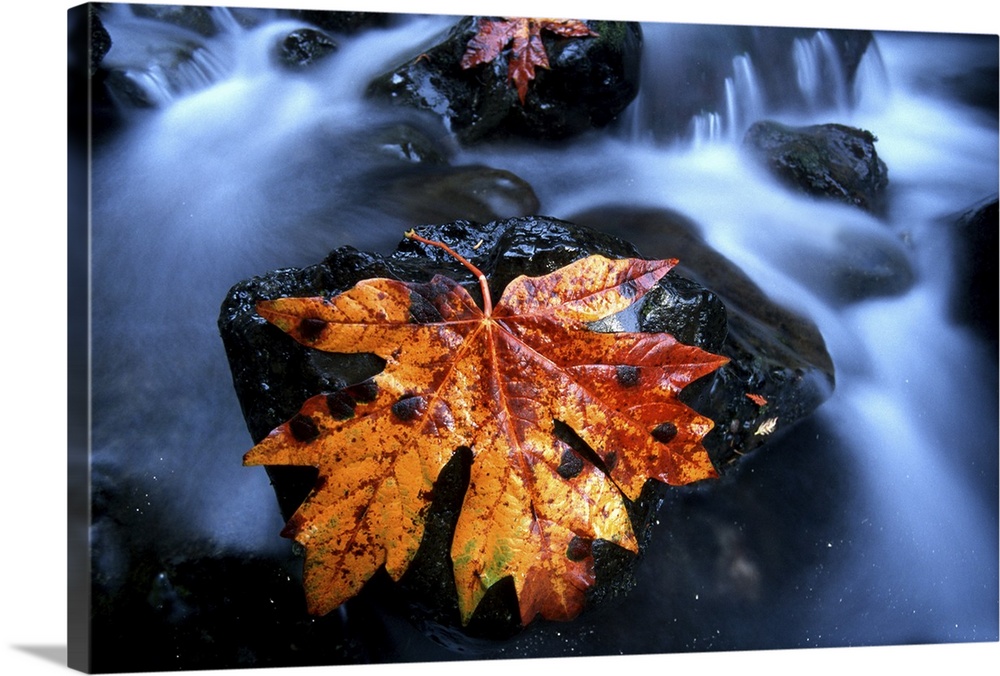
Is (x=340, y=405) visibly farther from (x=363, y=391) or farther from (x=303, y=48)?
(x=303, y=48)

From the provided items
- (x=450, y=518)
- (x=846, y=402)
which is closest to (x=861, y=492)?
(x=846, y=402)

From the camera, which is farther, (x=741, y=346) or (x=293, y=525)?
(x=741, y=346)

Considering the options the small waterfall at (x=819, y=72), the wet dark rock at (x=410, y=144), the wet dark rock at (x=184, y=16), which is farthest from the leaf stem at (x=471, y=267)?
the small waterfall at (x=819, y=72)

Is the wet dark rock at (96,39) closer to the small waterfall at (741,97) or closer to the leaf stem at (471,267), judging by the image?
the leaf stem at (471,267)

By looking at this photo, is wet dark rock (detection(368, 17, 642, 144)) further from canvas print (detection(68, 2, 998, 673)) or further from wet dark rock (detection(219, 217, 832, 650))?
wet dark rock (detection(219, 217, 832, 650))

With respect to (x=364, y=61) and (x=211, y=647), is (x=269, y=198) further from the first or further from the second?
(x=211, y=647)

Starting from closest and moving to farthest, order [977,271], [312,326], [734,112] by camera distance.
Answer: [312,326] < [734,112] < [977,271]

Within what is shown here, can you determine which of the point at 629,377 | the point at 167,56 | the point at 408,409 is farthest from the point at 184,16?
the point at 629,377
